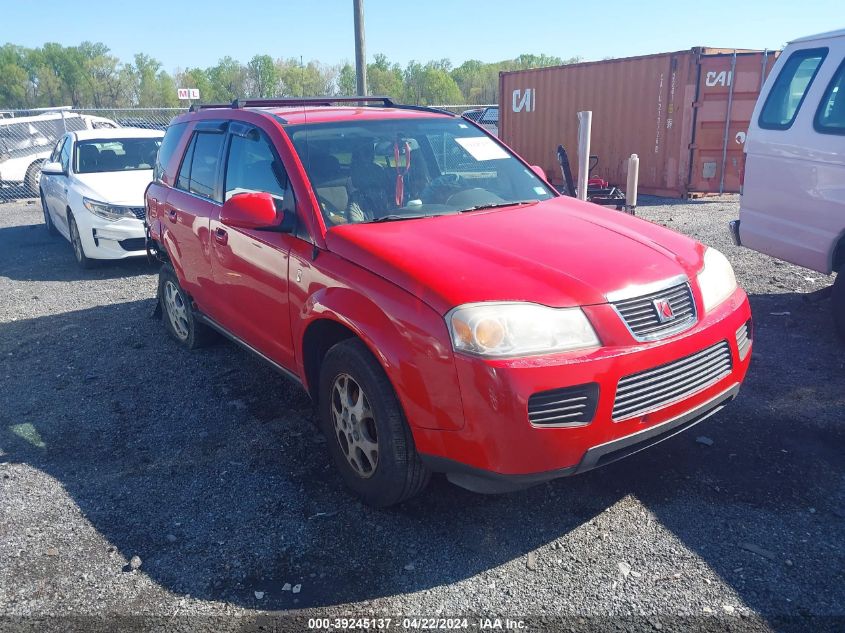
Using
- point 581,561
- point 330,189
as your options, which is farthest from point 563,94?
point 581,561

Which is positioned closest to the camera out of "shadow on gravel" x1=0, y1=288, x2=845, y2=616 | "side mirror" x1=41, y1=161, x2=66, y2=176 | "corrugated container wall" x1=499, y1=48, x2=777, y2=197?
"shadow on gravel" x1=0, y1=288, x2=845, y2=616

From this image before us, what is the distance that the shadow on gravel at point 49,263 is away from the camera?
28.8ft

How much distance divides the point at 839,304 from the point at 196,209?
474 cm

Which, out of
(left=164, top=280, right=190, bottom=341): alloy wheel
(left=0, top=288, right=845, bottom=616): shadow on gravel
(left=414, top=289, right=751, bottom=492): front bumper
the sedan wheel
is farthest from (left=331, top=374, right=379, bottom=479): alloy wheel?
A: the sedan wheel

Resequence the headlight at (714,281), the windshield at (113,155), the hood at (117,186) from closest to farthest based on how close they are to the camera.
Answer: the headlight at (714,281), the hood at (117,186), the windshield at (113,155)

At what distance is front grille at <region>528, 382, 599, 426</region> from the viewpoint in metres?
2.65

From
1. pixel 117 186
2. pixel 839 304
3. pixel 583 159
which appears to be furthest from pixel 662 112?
pixel 117 186

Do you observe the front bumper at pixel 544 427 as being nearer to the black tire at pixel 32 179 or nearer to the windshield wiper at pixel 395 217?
the windshield wiper at pixel 395 217

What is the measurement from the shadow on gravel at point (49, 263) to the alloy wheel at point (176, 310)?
3134mm

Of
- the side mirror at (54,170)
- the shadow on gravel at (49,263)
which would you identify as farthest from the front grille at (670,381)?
the side mirror at (54,170)

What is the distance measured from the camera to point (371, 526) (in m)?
3.24

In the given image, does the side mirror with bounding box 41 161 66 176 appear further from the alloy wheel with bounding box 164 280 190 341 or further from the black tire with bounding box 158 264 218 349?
the alloy wheel with bounding box 164 280 190 341

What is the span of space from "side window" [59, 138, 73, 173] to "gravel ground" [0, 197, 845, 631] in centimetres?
546

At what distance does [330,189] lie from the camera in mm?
3670
